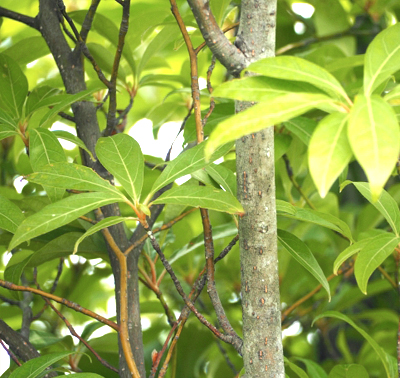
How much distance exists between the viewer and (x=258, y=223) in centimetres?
46

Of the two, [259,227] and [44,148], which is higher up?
[44,148]

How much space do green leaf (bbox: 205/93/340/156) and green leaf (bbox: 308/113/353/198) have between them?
24 millimetres

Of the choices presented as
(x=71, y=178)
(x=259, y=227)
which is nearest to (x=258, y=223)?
(x=259, y=227)

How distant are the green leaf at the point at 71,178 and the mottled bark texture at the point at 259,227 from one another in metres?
0.15

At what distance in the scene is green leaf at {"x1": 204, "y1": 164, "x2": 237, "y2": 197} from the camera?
0.58m

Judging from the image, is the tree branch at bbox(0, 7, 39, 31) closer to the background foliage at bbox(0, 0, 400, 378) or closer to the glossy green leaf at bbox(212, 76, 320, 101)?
the background foliage at bbox(0, 0, 400, 378)

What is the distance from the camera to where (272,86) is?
38 centimetres

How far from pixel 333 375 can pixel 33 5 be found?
3.66 ft

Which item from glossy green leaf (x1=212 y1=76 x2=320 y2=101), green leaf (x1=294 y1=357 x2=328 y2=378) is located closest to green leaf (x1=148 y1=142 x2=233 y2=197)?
glossy green leaf (x1=212 y1=76 x2=320 y2=101)

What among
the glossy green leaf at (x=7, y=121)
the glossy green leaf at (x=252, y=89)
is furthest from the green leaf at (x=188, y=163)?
the glossy green leaf at (x=7, y=121)

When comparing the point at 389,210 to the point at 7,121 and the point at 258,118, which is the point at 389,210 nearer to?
the point at 258,118

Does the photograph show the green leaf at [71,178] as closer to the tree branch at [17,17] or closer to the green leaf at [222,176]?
the green leaf at [222,176]

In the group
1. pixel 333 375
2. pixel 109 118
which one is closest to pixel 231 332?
pixel 333 375

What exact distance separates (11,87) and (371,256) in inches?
23.6
